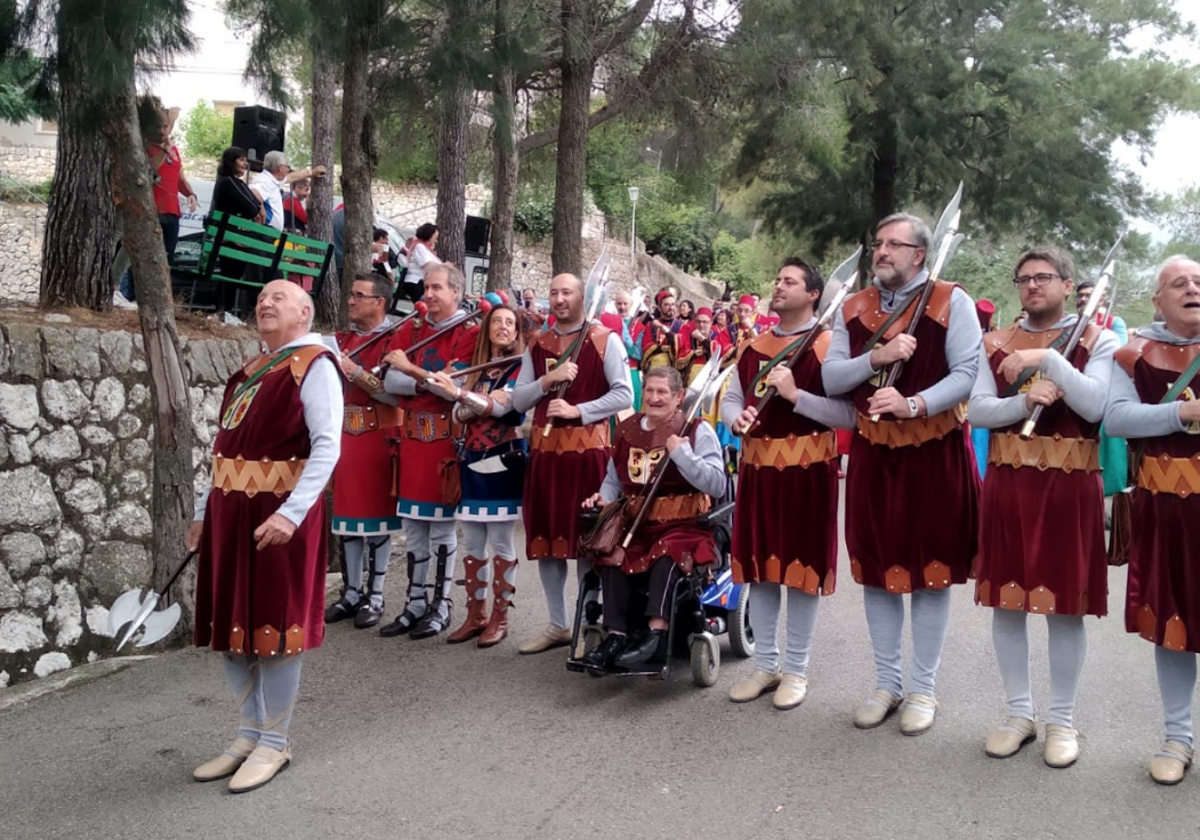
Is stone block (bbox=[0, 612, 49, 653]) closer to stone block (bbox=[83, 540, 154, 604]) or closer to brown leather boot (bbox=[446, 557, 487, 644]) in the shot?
stone block (bbox=[83, 540, 154, 604])

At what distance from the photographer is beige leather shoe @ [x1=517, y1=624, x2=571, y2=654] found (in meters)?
6.29

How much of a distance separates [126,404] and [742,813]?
4612mm

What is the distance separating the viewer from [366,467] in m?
6.73

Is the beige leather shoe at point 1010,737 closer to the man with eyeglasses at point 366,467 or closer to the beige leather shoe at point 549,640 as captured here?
the beige leather shoe at point 549,640

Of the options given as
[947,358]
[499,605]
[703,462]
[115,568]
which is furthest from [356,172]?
[947,358]

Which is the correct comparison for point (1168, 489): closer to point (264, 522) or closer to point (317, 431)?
point (317, 431)

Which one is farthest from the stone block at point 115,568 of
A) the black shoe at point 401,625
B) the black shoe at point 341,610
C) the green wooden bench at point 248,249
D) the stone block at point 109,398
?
the green wooden bench at point 248,249

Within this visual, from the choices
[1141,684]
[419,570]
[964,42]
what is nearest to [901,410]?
[1141,684]

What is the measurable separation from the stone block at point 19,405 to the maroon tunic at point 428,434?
1923mm

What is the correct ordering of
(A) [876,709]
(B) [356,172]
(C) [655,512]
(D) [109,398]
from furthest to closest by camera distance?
(B) [356,172] → (D) [109,398] → (C) [655,512] → (A) [876,709]

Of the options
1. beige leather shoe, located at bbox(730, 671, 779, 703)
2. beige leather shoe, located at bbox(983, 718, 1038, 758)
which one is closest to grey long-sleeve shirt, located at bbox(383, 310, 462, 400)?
beige leather shoe, located at bbox(730, 671, 779, 703)

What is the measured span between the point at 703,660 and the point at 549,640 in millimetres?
1087

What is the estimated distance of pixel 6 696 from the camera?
589 centimetres

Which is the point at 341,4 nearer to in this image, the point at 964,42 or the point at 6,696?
the point at 6,696
